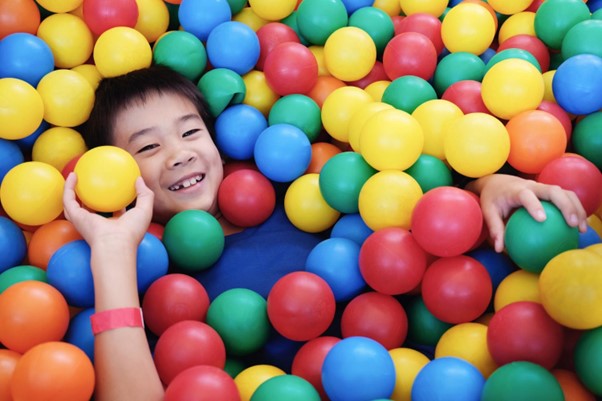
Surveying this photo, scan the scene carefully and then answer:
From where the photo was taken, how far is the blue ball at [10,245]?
1533 millimetres

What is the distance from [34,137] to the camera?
5.99ft

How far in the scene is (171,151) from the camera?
1734 mm

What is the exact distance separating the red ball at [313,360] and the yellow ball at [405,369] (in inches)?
5.1

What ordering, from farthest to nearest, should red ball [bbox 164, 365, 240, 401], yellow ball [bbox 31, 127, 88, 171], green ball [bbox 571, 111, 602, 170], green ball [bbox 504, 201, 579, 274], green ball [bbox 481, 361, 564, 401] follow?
yellow ball [bbox 31, 127, 88, 171], green ball [bbox 571, 111, 602, 170], green ball [bbox 504, 201, 579, 274], red ball [bbox 164, 365, 240, 401], green ball [bbox 481, 361, 564, 401]

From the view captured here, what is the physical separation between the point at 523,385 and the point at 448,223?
14.6 inches

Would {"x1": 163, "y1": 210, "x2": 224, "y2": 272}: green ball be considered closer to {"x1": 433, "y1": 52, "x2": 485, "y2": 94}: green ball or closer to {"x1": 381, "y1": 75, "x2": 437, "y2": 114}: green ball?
{"x1": 381, "y1": 75, "x2": 437, "y2": 114}: green ball

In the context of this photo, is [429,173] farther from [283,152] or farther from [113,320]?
[113,320]

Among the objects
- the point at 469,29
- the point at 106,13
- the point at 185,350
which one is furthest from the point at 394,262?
the point at 106,13

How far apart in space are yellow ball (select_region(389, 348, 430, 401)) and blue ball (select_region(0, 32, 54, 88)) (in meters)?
1.19

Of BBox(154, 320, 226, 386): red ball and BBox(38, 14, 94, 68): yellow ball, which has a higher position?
BBox(38, 14, 94, 68): yellow ball

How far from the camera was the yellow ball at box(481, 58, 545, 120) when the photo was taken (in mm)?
1587

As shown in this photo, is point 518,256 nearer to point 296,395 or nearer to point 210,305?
point 296,395

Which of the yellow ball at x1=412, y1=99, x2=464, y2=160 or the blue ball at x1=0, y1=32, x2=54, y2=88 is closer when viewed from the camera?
the yellow ball at x1=412, y1=99, x2=464, y2=160

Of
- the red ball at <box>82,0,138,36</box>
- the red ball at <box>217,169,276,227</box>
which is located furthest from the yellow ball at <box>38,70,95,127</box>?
the red ball at <box>217,169,276,227</box>
